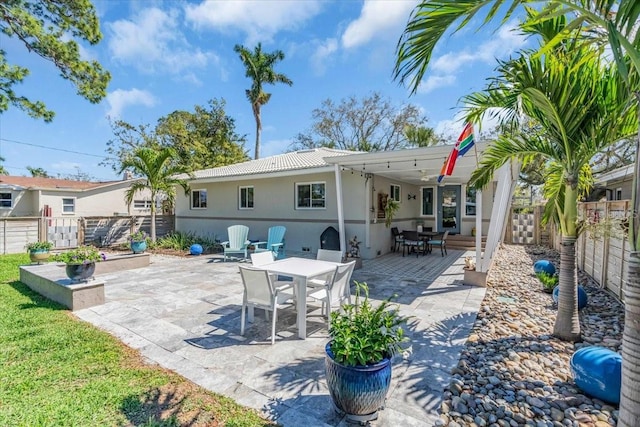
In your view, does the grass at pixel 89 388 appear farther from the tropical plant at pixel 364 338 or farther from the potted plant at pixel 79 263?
the potted plant at pixel 79 263

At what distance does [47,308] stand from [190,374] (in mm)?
3826

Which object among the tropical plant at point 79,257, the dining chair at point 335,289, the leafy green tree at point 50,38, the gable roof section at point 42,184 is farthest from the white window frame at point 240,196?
the gable roof section at point 42,184

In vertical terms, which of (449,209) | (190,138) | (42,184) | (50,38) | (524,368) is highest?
(50,38)

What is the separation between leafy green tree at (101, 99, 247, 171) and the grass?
1891cm

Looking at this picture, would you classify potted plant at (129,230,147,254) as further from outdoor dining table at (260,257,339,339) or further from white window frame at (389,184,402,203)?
white window frame at (389,184,402,203)

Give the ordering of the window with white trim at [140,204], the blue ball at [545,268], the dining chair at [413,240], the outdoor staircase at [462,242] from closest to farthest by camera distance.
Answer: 1. the blue ball at [545,268]
2. the dining chair at [413,240]
3. the outdoor staircase at [462,242]
4. the window with white trim at [140,204]

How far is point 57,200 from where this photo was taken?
60.7ft

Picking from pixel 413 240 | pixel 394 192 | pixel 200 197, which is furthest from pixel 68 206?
pixel 413 240

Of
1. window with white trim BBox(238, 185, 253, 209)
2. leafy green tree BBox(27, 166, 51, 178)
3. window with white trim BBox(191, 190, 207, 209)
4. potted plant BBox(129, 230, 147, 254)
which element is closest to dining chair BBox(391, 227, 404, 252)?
window with white trim BBox(238, 185, 253, 209)

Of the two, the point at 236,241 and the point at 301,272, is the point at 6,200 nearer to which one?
the point at 236,241

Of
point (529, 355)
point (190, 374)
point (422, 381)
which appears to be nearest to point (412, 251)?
point (529, 355)

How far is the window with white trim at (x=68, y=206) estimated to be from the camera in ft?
61.5

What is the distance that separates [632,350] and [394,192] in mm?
10155

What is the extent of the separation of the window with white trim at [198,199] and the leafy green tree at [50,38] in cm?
534
